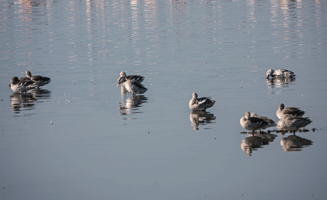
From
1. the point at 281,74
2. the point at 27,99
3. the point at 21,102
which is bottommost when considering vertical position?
the point at 21,102

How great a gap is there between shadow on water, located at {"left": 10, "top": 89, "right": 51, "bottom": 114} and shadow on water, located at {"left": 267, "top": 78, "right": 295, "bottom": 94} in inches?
495

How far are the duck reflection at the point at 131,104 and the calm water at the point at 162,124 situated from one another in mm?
57

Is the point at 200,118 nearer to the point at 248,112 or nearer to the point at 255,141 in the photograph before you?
the point at 248,112

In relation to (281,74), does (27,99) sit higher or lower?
lower

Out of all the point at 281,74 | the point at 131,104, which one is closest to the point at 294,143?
the point at 131,104

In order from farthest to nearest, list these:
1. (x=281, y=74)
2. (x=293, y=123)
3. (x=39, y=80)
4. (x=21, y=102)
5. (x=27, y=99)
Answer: (x=39, y=80), (x=281, y=74), (x=27, y=99), (x=21, y=102), (x=293, y=123)

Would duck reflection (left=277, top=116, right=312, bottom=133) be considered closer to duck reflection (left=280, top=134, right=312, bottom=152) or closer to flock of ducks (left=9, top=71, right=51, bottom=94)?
duck reflection (left=280, top=134, right=312, bottom=152)

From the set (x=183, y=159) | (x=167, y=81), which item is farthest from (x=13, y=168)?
(x=167, y=81)

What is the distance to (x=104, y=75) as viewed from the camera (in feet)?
104

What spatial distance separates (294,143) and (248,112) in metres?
1.98

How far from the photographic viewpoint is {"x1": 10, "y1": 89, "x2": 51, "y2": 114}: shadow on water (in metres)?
23.7

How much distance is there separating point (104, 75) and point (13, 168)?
694 inches

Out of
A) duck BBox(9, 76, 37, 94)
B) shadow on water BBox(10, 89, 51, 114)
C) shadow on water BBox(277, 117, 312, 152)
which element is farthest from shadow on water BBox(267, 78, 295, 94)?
duck BBox(9, 76, 37, 94)

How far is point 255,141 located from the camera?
1634cm
